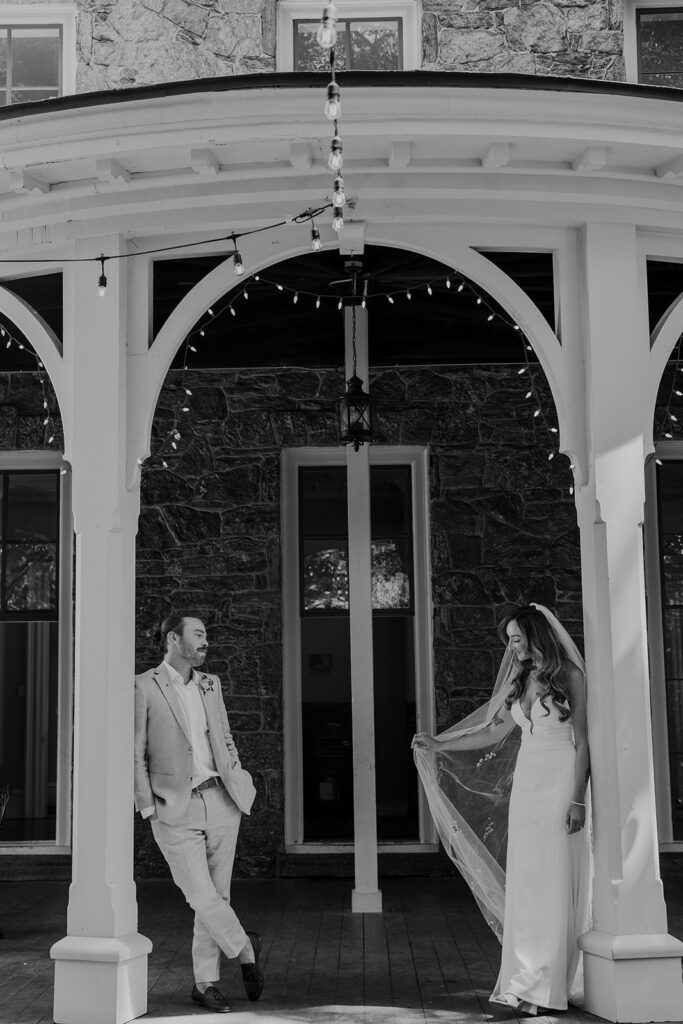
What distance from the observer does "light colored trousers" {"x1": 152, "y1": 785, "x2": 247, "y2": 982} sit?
514cm

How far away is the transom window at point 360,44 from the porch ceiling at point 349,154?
313 centimetres

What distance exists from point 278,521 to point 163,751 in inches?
139

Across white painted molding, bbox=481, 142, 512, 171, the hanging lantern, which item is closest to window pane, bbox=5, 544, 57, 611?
the hanging lantern

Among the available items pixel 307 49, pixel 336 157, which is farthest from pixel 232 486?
pixel 336 157

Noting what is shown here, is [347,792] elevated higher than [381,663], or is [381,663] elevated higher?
[381,663]

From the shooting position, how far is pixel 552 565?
862 centimetres

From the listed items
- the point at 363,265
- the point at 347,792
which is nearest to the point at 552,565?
the point at 347,792

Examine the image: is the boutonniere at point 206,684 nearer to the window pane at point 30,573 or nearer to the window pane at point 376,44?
the window pane at point 30,573

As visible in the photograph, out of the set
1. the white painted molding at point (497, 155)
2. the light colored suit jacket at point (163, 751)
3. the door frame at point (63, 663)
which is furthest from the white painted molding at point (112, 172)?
the door frame at point (63, 663)

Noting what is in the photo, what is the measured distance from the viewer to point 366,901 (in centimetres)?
712

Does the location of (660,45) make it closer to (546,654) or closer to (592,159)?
(592,159)

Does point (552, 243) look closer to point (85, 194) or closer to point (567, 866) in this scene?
point (85, 194)

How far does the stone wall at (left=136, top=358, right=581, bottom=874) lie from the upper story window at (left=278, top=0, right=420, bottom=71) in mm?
2164

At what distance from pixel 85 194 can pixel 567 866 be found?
360 centimetres
